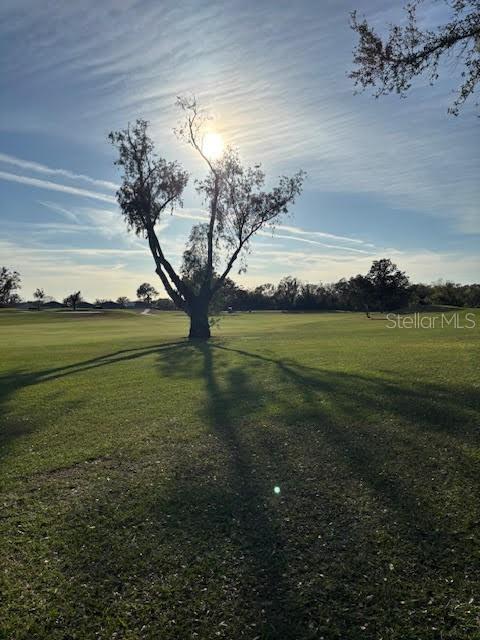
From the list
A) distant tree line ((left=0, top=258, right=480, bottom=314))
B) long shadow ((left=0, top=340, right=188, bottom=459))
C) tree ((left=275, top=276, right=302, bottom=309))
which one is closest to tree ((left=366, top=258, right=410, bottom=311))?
distant tree line ((left=0, top=258, right=480, bottom=314))

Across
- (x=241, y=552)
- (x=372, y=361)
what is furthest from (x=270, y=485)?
(x=372, y=361)

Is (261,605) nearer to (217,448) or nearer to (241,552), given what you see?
(241,552)

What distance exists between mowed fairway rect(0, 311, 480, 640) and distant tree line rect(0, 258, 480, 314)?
33.1m

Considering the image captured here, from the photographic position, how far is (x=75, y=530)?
15.8ft

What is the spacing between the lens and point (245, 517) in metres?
5.02

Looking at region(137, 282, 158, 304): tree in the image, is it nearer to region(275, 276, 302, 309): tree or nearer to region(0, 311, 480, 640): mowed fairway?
region(275, 276, 302, 309): tree

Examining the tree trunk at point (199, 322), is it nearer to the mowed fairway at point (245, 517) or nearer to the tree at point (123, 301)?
the mowed fairway at point (245, 517)

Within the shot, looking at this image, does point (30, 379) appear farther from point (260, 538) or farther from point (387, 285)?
point (387, 285)

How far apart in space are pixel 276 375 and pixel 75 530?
9.38 meters

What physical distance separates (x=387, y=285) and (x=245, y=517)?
90745 mm

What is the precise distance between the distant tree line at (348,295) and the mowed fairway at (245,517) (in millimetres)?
33072

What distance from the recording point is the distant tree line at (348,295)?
89.4m

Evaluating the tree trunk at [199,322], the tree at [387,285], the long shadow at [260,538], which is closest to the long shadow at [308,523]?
the long shadow at [260,538]

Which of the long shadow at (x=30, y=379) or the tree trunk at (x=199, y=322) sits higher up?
the tree trunk at (x=199, y=322)
